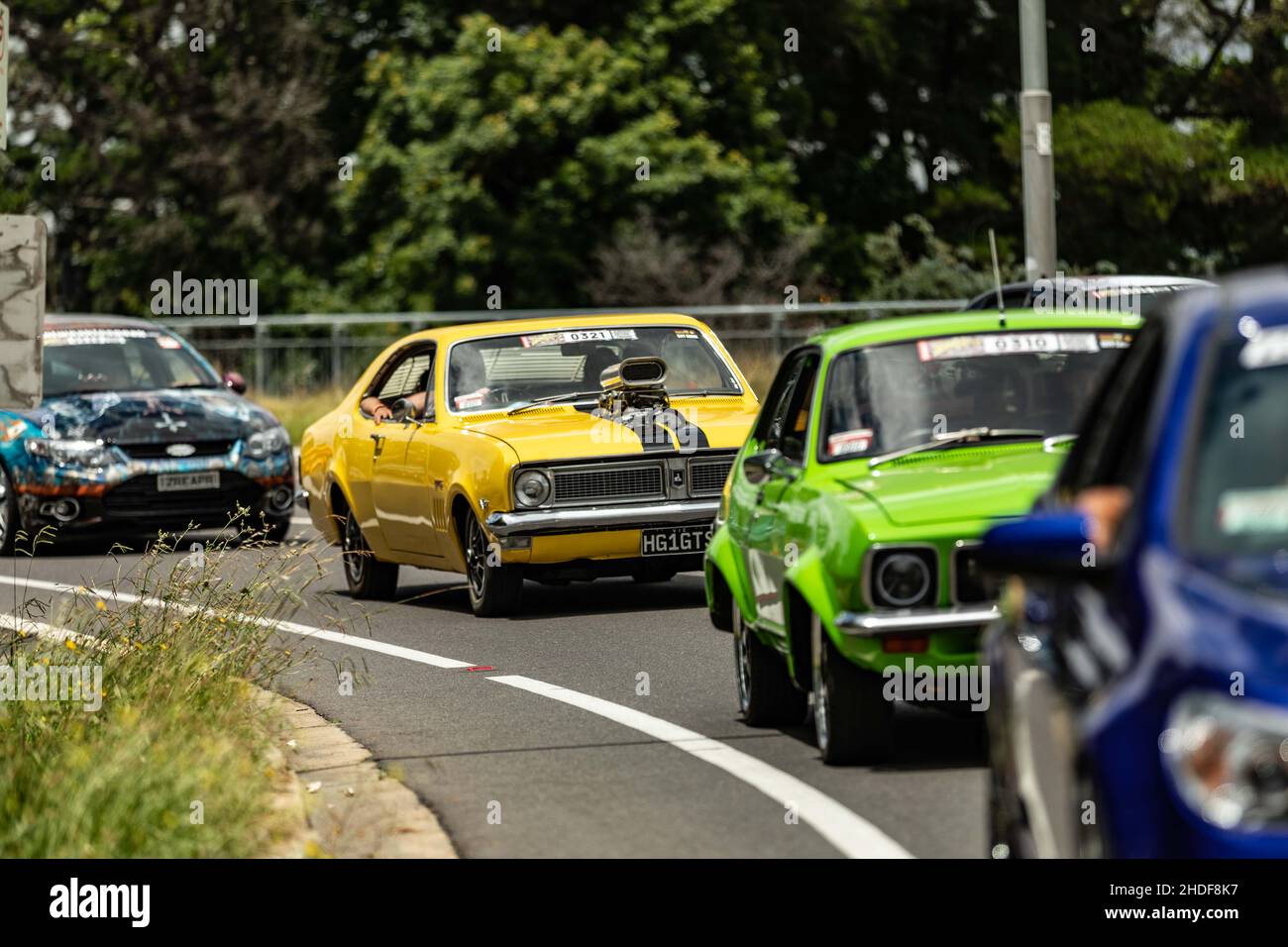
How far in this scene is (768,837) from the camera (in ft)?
23.7

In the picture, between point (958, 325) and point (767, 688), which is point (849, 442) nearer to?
point (958, 325)

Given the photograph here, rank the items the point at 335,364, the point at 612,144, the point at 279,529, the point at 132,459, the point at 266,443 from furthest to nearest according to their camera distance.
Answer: the point at 612,144
the point at 335,364
the point at 279,529
the point at 266,443
the point at 132,459

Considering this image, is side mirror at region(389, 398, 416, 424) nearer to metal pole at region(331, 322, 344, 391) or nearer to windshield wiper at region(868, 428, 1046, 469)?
windshield wiper at region(868, 428, 1046, 469)

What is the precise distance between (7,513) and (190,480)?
1.52 meters

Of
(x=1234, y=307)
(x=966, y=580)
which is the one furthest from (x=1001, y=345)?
(x=1234, y=307)

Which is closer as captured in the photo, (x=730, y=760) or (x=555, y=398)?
(x=730, y=760)

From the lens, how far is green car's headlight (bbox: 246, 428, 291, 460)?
19.2 m

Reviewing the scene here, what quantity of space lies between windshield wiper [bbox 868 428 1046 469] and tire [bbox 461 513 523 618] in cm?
526

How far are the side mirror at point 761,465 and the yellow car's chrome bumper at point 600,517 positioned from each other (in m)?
4.30

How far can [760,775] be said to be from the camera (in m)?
8.33

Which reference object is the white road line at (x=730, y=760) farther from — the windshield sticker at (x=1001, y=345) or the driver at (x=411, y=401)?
the driver at (x=411, y=401)
